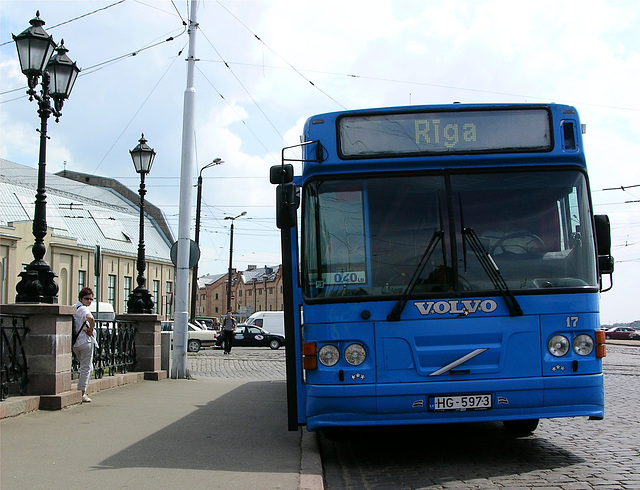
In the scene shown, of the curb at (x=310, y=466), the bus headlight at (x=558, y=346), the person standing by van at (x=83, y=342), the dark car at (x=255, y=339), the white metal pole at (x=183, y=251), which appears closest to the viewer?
the curb at (x=310, y=466)

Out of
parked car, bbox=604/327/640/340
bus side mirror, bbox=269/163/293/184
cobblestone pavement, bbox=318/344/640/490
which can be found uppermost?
bus side mirror, bbox=269/163/293/184

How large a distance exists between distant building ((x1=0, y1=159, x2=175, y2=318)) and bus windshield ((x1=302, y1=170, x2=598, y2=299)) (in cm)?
3487

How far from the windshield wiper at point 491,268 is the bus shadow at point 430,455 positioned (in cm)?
143

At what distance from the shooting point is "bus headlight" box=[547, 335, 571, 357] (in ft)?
22.1

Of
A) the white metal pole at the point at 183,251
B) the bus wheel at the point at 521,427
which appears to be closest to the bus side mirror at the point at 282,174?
the bus wheel at the point at 521,427

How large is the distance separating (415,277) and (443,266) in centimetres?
26

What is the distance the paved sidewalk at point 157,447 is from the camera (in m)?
6.15

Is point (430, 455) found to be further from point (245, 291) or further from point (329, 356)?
point (245, 291)

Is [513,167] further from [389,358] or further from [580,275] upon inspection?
[389,358]

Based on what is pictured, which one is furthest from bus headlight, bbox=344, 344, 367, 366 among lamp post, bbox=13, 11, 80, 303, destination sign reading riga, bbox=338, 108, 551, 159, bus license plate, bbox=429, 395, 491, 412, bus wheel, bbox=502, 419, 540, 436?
lamp post, bbox=13, 11, 80, 303

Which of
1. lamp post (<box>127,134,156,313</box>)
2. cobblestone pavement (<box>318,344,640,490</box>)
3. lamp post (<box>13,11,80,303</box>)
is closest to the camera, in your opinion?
cobblestone pavement (<box>318,344,640,490</box>)

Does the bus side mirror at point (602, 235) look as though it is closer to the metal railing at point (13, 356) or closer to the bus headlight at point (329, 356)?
the bus headlight at point (329, 356)

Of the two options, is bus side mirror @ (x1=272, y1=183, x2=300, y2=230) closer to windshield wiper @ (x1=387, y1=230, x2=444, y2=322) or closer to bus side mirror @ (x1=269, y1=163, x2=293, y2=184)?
bus side mirror @ (x1=269, y1=163, x2=293, y2=184)

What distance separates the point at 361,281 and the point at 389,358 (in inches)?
27.9
